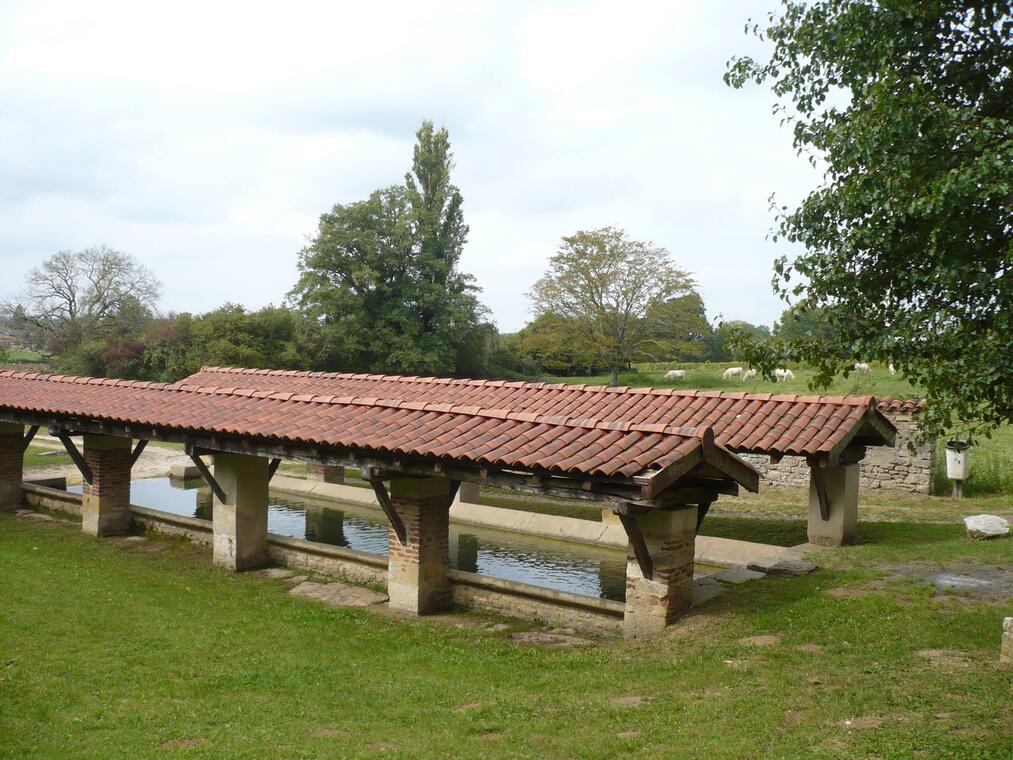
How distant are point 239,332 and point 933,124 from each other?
1179 inches

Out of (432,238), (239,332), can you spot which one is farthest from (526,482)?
(432,238)

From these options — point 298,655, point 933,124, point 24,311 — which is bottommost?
point 298,655

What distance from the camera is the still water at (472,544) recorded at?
39.0 ft

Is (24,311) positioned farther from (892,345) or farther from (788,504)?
(892,345)

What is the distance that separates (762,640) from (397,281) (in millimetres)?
32311

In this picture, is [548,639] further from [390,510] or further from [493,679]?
[390,510]

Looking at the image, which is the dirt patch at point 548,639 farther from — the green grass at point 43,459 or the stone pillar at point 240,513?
the green grass at point 43,459

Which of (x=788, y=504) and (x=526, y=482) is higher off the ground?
(x=526, y=482)

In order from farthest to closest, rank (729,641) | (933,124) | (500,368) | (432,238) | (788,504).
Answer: (500,368)
(432,238)
(788,504)
(729,641)
(933,124)

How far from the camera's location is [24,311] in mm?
45719

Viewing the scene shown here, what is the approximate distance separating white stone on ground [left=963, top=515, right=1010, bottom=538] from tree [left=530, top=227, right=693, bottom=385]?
24228 millimetres

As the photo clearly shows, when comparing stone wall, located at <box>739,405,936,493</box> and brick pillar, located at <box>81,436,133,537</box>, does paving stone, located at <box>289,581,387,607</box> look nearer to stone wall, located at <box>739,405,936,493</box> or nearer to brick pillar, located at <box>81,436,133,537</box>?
brick pillar, located at <box>81,436,133,537</box>

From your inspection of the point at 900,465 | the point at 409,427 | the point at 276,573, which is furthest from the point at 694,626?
the point at 900,465

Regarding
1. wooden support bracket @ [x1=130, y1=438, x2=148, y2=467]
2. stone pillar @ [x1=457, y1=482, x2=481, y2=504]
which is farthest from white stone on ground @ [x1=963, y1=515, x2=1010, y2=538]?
wooden support bracket @ [x1=130, y1=438, x2=148, y2=467]
